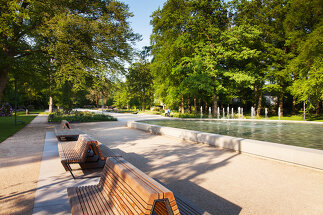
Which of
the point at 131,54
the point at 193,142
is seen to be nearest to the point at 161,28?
the point at 131,54

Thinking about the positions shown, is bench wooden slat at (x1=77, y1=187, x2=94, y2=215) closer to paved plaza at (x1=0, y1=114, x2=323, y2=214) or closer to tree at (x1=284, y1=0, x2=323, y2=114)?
paved plaza at (x1=0, y1=114, x2=323, y2=214)

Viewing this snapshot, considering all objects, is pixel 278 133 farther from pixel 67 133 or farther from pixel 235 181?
pixel 67 133

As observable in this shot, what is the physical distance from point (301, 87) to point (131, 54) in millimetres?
17388

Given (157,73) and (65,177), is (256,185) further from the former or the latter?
(157,73)

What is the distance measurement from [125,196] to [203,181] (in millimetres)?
2784

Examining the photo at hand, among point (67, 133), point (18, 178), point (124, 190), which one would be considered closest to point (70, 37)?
point (67, 133)

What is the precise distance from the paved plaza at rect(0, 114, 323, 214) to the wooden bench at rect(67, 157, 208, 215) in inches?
29.5

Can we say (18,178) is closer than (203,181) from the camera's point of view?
No

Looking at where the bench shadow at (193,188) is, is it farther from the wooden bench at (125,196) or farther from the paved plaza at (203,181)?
the wooden bench at (125,196)

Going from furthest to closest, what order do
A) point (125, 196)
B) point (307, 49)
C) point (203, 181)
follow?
1. point (307, 49)
2. point (203, 181)
3. point (125, 196)

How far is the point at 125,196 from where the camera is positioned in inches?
89.2

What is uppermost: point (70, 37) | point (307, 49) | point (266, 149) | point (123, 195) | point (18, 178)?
point (307, 49)

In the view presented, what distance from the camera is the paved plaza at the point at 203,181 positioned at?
3465mm

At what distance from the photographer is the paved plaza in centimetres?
346
